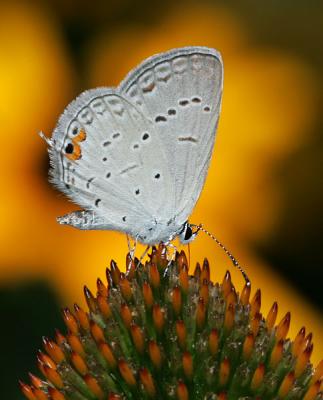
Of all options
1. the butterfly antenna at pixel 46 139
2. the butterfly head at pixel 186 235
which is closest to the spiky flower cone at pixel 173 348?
the butterfly head at pixel 186 235

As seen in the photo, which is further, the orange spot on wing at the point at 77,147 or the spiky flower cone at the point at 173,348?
the orange spot on wing at the point at 77,147

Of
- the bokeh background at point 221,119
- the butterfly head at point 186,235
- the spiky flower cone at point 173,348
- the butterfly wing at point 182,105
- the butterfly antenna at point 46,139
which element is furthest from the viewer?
the bokeh background at point 221,119

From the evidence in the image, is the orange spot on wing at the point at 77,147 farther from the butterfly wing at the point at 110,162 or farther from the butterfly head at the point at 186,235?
the butterfly head at the point at 186,235

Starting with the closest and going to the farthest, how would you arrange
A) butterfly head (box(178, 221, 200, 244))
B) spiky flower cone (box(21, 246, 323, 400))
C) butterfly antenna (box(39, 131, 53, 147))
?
spiky flower cone (box(21, 246, 323, 400)), butterfly antenna (box(39, 131, 53, 147)), butterfly head (box(178, 221, 200, 244))

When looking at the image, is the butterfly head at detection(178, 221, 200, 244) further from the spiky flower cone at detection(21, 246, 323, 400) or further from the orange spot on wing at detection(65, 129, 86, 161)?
the orange spot on wing at detection(65, 129, 86, 161)

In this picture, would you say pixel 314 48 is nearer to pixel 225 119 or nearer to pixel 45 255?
pixel 225 119

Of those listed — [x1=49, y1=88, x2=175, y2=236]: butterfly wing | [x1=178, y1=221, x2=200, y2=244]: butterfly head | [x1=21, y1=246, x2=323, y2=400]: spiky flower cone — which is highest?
[x1=49, y1=88, x2=175, y2=236]: butterfly wing

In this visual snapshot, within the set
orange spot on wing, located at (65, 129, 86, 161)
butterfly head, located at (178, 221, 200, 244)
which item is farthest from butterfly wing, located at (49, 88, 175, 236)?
butterfly head, located at (178, 221, 200, 244)

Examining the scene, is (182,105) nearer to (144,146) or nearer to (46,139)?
(144,146)
